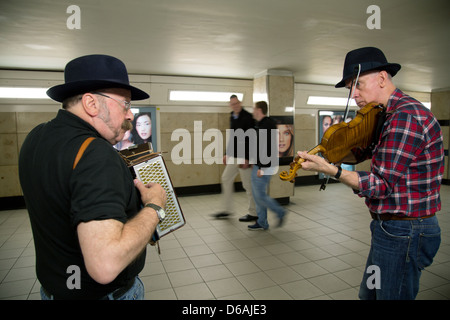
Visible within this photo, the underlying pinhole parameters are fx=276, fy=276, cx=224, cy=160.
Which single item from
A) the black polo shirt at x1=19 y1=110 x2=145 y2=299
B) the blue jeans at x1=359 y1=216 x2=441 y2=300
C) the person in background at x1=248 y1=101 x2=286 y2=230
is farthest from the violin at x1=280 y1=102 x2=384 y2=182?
the person in background at x1=248 y1=101 x2=286 y2=230

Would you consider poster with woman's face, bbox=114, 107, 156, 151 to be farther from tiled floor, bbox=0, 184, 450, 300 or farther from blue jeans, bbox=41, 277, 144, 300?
blue jeans, bbox=41, 277, 144, 300

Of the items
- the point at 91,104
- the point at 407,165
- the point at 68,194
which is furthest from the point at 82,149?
the point at 407,165

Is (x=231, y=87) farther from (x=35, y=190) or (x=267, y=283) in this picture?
(x=35, y=190)

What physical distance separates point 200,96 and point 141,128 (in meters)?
1.73

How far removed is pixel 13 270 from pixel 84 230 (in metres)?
3.62

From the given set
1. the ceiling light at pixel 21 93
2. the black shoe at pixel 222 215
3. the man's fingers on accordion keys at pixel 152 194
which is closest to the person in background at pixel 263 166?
the black shoe at pixel 222 215

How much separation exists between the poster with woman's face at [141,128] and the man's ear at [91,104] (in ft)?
19.7

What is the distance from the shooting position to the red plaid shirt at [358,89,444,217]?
4.56 ft

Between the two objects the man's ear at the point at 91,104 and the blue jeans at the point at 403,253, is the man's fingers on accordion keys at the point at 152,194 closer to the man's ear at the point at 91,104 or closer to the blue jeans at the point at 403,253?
the man's ear at the point at 91,104

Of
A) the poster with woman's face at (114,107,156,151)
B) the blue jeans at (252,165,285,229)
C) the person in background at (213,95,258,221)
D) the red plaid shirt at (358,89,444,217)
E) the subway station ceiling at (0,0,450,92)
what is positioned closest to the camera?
the red plaid shirt at (358,89,444,217)

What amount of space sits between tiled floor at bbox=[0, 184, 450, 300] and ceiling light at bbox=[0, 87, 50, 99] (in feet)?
8.42

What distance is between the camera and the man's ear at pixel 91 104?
112 centimetres

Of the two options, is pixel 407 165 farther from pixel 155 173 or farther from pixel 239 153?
pixel 239 153

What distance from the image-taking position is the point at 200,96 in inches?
286
